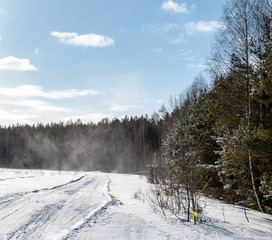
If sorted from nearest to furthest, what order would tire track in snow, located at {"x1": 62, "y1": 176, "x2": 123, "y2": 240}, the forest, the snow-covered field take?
tire track in snow, located at {"x1": 62, "y1": 176, "x2": 123, "y2": 240}, the snow-covered field, the forest

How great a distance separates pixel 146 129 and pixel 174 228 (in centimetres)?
4663

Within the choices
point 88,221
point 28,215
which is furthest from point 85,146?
point 88,221

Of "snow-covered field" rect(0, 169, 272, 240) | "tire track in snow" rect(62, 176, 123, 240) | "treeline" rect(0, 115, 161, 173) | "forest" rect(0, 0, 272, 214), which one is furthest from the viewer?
"treeline" rect(0, 115, 161, 173)

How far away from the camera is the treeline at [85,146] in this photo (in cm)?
5038

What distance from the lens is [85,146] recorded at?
57844 millimetres

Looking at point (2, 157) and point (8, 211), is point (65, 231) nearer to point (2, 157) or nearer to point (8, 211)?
point (8, 211)

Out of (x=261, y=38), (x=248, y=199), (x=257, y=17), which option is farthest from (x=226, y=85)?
(x=248, y=199)

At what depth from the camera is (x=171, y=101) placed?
1388 inches

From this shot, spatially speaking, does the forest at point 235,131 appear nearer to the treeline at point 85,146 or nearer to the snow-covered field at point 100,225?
the snow-covered field at point 100,225

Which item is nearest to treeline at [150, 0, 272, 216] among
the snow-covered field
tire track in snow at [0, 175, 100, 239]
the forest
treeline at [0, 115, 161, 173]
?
the forest

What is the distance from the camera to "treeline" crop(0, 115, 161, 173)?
5038cm

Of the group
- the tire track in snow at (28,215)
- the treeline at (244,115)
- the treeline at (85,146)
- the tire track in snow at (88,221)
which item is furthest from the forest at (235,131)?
the treeline at (85,146)

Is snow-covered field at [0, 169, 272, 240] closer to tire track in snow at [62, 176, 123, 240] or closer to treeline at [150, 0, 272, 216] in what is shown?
tire track in snow at [62, 176, 123, 240]

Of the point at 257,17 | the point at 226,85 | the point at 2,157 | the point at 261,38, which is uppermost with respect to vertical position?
the point at 257,17
